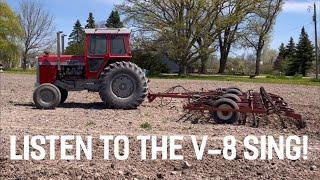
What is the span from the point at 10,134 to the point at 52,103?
527 centimetres

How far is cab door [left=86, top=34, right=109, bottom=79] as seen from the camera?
14.6m

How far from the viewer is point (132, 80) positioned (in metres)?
14.4

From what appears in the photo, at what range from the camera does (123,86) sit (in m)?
14.4

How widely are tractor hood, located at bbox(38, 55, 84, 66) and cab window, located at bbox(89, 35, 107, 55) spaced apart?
1.74ft

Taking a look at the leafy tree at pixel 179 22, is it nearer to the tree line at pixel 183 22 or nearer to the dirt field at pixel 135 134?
the tree line at pixel 183 22

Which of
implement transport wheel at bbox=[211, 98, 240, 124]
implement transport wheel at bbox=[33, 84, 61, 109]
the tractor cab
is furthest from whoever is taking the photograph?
the tractor cab

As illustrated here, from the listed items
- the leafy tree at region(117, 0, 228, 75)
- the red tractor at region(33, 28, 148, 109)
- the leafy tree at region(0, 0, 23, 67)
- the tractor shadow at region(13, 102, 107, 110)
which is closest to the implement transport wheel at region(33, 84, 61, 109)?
the red tractor at region(33, 28, 148, 109)

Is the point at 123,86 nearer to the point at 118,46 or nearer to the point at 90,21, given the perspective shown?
the point at 118,46

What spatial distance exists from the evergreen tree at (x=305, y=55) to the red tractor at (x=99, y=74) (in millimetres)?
61783

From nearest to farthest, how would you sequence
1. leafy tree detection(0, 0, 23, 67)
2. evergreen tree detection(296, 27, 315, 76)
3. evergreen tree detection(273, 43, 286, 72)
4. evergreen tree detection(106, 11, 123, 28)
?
evergreen tree detection(106, 11, 123, 28) → leafy tree detection(0, 0, 23, 67) → evergreen tree detection(296, 27, 315, 76) → evergreen tree detection(273, 43, 286, 72)

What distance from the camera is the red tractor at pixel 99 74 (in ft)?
46.7

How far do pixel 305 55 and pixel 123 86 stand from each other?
205ft

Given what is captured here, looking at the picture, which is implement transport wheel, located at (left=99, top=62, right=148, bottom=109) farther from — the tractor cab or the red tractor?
the tractor cab

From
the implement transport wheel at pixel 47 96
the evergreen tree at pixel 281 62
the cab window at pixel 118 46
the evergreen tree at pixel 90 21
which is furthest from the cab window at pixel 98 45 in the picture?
the evergreen tree at pixel 281 62
